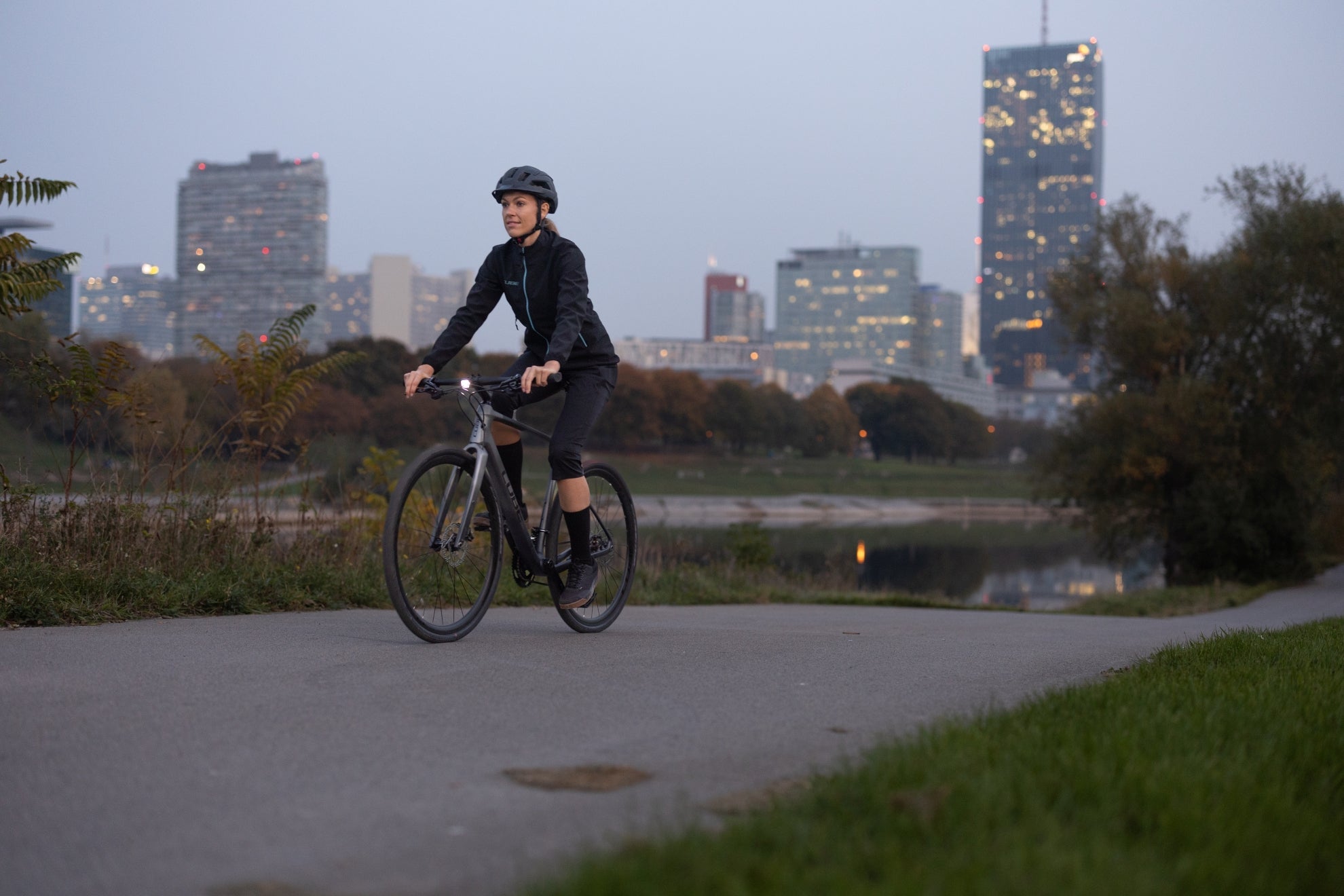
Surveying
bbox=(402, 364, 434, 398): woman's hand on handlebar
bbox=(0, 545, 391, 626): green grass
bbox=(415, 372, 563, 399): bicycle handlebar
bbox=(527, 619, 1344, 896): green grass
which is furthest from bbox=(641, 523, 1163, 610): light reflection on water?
bbox=(527, 619, 1344, 896): green grass

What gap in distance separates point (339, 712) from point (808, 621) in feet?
18.2

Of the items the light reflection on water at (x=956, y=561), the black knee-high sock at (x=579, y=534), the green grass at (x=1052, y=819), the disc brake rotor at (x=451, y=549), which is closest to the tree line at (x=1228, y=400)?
the light reflection on water at (x=956, y=561)

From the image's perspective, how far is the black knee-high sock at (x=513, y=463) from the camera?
18.9 feet

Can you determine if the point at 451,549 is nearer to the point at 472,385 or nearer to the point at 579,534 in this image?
the point at 472,385

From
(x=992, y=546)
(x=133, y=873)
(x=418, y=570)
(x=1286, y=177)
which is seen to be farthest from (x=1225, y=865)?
(x=992, y=546)

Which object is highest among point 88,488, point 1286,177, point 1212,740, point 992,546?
point 1286,177

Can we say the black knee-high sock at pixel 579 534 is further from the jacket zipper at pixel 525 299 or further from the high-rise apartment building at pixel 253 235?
the high-rise apartment building at pixel 253 235

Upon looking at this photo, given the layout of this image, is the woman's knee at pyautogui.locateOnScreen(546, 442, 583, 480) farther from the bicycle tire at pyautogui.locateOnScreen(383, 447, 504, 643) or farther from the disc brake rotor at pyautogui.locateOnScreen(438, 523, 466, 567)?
the disc brake rotor at pyautogui.locateOnScreen(438, 523, 466, 567)

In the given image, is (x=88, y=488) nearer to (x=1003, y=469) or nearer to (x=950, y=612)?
(x=950, y=612)

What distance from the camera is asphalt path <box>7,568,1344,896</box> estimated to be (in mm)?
2467

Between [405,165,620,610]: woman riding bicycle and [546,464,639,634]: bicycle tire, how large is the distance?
97 mm

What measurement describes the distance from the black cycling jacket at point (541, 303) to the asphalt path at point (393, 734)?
1348 millimetres

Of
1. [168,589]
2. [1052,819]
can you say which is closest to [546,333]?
[168,589]

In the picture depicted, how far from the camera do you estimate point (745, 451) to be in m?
108
